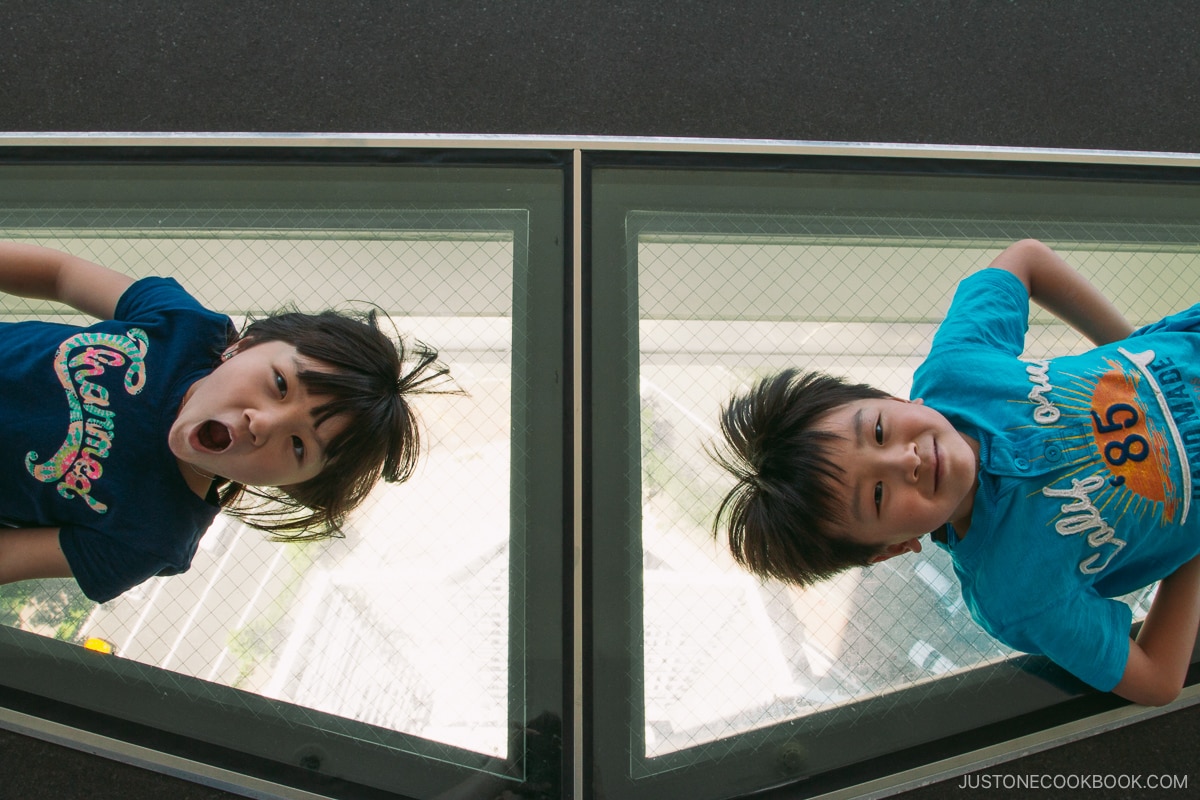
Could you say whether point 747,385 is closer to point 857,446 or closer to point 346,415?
point 857,446

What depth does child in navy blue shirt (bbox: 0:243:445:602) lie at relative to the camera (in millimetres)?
584

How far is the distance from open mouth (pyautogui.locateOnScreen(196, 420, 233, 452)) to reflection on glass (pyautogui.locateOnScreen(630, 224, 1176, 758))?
1.14 ft

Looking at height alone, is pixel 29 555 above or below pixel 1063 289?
below

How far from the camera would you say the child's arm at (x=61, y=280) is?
2.19 feet

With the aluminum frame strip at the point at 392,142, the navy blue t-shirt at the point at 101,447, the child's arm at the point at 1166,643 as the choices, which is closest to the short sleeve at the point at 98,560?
the navy blue t-shirt at the point at 101,447

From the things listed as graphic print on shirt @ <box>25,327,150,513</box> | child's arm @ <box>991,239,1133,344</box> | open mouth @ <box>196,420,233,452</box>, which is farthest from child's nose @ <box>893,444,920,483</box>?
graphic print on shirt @ <box>25,327,150,513</box>

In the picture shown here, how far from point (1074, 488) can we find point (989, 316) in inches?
6.4

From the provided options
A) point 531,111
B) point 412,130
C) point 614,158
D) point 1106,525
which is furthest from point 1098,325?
point 412,130

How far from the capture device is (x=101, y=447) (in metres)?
0.62

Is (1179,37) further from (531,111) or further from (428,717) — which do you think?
(428,717)

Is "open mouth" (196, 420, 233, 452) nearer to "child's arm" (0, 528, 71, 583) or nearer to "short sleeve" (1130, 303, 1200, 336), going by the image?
"child's arm" (0, 528, 71, 583)

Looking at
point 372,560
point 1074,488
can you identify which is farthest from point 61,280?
point 1074,488

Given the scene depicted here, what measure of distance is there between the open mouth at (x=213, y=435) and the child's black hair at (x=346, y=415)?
7 cm

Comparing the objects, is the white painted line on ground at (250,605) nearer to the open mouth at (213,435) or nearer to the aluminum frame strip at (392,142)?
the open mouth at (213,435)
